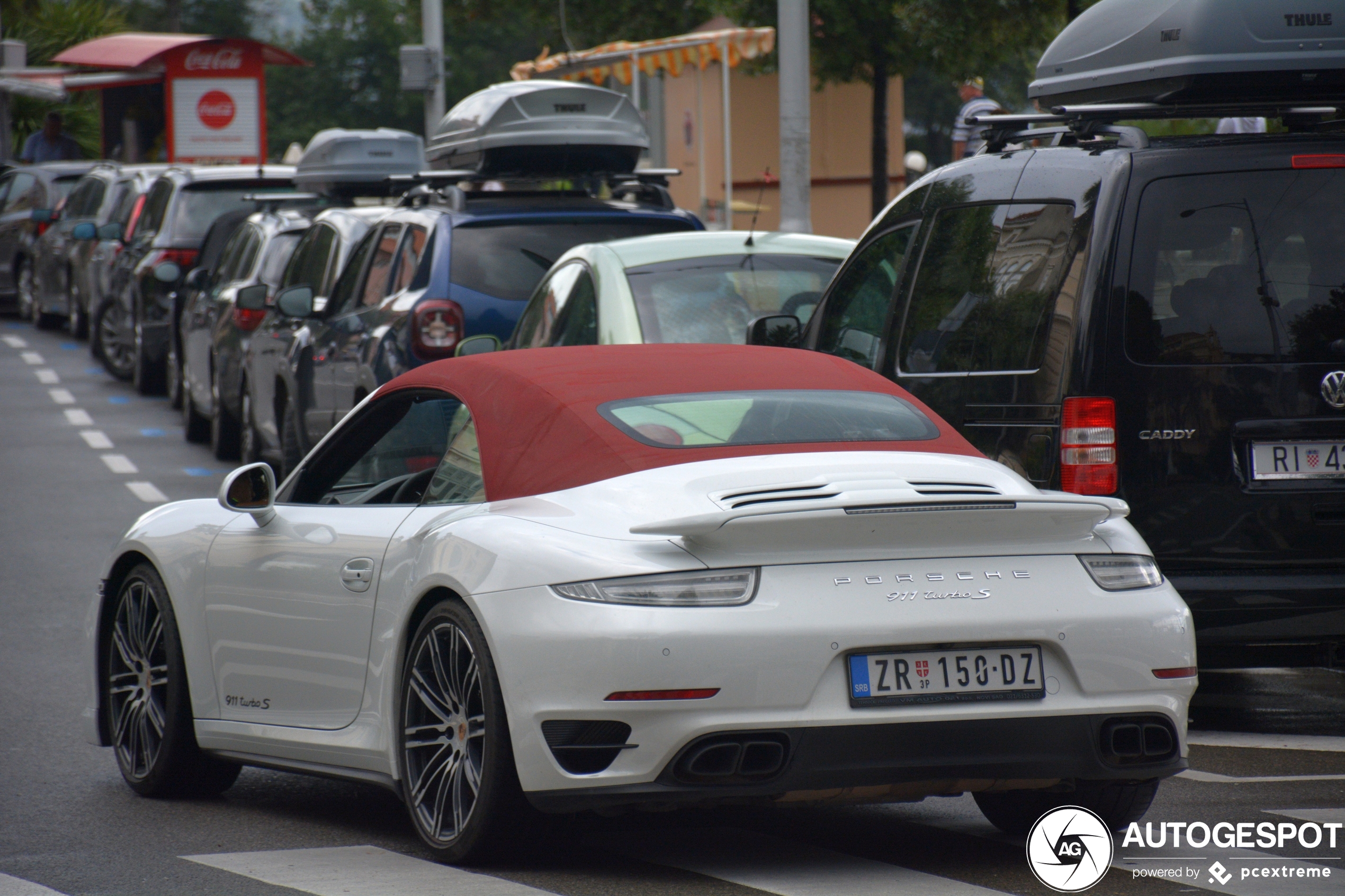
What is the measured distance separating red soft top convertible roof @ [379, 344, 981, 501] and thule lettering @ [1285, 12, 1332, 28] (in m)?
2.41

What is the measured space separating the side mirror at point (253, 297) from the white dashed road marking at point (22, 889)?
903 cm

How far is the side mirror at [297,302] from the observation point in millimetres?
12492

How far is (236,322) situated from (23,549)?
160 inches

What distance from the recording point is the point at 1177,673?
203 inches

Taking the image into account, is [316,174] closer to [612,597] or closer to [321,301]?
[321,301]

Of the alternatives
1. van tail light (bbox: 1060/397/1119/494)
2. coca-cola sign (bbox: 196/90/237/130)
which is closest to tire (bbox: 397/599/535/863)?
van tail light (bbox: 1060/397/1119/494)

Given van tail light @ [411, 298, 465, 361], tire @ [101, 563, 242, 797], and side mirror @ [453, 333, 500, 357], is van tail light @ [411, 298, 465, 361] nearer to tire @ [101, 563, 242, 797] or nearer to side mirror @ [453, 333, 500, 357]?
side mirror @ [453, 333, 500, 357]

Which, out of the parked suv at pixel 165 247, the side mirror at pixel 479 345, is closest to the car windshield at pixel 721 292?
the side mirror at pixel 479 345

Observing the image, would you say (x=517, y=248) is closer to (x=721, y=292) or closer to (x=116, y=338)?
(x=721, y=292)

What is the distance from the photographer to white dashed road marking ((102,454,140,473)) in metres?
15.6

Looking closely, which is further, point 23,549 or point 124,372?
point 124,372

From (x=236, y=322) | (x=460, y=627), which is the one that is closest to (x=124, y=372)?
(x=236, y=322)

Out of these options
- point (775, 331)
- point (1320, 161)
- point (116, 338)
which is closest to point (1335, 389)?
point (1320, 161)

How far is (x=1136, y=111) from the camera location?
7.69 meters
